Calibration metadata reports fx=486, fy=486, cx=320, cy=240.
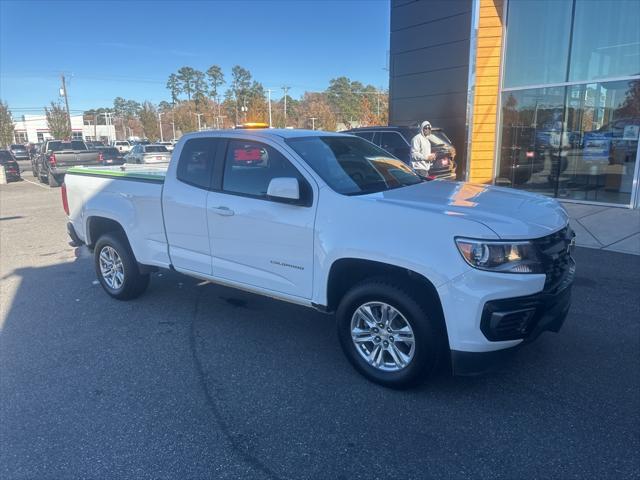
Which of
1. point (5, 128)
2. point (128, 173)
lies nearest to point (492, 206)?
point (128, 173)

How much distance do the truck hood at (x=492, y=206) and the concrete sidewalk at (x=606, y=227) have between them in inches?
189

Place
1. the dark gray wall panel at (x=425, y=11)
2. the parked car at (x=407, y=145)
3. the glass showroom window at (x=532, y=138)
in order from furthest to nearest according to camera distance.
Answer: the dark gray wall panel at (x=425, y=11) < the glass showroom window at (x=532, y=138) < the parked car at (x=407, y=145)

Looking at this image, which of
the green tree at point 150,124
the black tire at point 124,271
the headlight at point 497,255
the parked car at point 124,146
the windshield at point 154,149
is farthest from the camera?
the green tree at point 150,124

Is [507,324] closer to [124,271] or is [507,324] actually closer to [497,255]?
[497,255]

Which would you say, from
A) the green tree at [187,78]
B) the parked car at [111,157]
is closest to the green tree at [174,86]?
the green tree at [187,78]

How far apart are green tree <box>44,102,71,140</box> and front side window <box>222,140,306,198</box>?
66.6 metres

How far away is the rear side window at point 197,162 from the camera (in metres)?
4.61

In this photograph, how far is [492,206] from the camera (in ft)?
11.5

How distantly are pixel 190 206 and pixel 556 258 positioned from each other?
3167 millimetres

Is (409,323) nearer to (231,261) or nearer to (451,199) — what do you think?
(451,199)

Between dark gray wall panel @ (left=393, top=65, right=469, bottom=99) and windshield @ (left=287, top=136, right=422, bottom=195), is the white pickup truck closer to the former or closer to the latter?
windshield @ (left=287, top=136, right=422, bottom=195)

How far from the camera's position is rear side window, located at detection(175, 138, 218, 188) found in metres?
4.61

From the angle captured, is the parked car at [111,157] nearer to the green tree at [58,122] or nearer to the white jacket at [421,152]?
the white jacket at [421,152]

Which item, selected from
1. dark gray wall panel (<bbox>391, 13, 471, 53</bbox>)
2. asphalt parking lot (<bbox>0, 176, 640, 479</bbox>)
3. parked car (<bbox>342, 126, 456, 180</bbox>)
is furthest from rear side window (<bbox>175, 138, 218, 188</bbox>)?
dark gray wall panel (<bbox>391, 13, 471, 53</bbox>)
